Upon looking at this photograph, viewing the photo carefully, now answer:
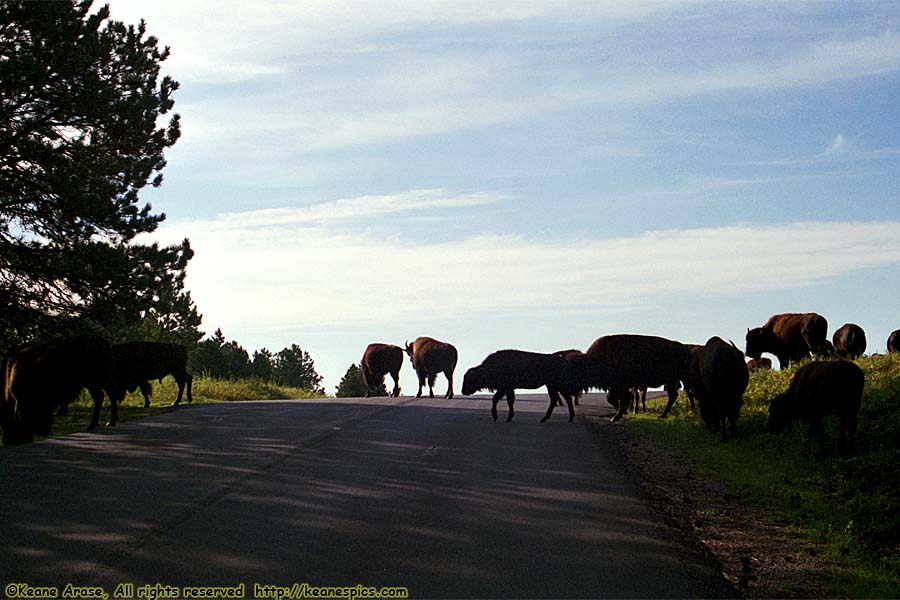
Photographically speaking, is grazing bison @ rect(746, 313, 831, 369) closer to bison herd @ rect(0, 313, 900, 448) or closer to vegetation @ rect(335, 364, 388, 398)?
bison herd @ rect(0, 313, 900, 448)

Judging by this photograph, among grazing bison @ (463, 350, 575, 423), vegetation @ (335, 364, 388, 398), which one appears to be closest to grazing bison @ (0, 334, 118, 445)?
grazing bison @ (463, 350, 575, 423)

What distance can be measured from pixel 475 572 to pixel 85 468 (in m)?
7.57

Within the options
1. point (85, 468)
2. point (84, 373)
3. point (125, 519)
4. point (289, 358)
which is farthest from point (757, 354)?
point (289, 358)

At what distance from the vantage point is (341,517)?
35.6 feet

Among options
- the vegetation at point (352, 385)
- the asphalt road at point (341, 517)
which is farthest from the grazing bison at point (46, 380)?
the vegetation at point (352, 385)

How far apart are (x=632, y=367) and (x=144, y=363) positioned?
40.9ft

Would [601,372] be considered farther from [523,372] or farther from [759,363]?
[759,363]

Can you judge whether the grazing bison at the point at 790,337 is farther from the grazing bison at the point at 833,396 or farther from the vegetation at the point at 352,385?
the vegetation at the point at 352,385

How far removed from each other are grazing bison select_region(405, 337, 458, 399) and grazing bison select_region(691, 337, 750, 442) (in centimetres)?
1489

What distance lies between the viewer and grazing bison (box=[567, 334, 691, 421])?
25.5m

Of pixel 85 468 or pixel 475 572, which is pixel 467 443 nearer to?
pixel 85 468

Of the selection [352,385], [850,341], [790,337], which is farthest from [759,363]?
[352,385]

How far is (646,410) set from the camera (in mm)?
28375

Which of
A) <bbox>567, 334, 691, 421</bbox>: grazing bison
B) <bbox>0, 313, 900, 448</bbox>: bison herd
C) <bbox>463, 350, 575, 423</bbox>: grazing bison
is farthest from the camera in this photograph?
<bbox>567, 334, 691, 421</bbox>: grazing bison
